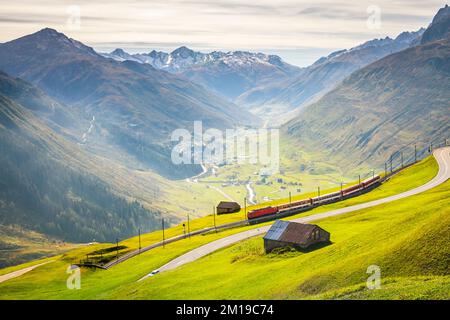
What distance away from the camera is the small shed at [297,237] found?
10331cm

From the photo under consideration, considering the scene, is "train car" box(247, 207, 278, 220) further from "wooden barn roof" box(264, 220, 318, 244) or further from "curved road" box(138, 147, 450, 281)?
"wooden barn roof" box(264, 220, 318, 244)

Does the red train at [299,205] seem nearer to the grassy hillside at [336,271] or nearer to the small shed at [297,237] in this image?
the grassy hillside at [336,271]

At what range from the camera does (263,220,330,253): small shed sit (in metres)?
103

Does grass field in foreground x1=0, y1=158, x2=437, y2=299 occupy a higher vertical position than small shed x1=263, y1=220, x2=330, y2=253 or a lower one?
lower

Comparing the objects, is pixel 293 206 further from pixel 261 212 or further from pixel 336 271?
pixel 336 271

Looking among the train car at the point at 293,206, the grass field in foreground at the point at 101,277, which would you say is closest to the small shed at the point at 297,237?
the grass field in foreground at the point at 101,277

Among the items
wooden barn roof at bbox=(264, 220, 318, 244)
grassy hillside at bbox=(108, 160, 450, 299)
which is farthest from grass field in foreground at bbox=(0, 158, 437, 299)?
wooden barn roof at bbox=(264, 220, 318, 244)

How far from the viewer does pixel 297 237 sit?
10469 centimetres

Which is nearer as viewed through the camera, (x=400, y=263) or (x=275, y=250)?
(x=400, y=263)

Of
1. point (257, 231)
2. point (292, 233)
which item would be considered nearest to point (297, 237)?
point (292, 233)
